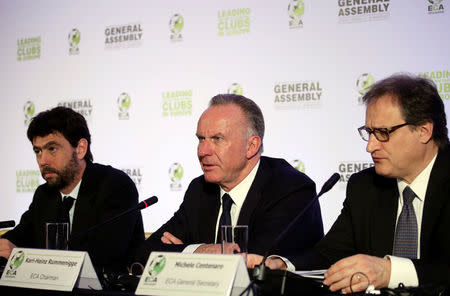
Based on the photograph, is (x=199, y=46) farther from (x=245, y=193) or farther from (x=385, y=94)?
(x=385, y=94)

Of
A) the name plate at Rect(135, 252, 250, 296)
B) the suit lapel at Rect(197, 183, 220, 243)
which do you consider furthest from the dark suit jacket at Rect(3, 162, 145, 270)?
the name plate at Rect(135, 252, 250, 296)

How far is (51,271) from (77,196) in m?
1.53

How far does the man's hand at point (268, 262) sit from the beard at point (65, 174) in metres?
1.78

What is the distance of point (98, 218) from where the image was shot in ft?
12.1

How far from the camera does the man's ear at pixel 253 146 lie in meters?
3.32

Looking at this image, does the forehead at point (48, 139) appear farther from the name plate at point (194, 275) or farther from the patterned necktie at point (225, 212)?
the name plate at point (194, 275)

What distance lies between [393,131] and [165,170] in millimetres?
2443

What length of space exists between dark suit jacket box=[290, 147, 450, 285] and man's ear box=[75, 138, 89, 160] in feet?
6.00

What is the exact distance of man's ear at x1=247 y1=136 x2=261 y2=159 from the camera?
3322mm

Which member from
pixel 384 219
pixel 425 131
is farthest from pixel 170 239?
pixel 425 131

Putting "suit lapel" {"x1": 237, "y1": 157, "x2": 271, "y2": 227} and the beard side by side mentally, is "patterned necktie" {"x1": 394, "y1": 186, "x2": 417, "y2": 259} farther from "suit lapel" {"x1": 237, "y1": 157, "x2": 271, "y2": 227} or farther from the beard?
the beard

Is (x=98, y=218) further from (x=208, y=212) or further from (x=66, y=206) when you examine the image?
(x=208, y=212)

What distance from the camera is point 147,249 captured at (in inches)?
124

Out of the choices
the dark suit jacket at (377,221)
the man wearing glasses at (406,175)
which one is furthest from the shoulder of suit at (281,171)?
the man wearing glasses at (406,175)
